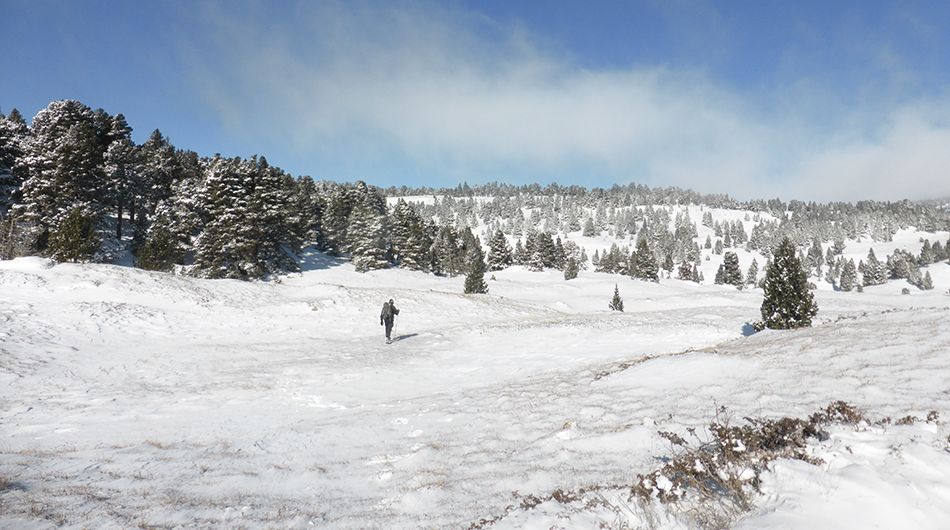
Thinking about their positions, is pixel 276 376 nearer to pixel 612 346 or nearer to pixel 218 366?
pixel 218 366

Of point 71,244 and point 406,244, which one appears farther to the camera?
point 406,244

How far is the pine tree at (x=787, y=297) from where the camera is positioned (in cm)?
1972

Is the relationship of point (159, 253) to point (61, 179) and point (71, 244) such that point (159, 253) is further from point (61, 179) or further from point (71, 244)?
point (71, 244)

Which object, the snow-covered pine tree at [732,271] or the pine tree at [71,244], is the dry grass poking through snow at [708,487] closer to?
the pine tree at [71,244]

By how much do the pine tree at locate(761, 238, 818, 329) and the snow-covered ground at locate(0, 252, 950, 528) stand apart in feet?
6.77

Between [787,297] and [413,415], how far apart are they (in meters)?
17.4

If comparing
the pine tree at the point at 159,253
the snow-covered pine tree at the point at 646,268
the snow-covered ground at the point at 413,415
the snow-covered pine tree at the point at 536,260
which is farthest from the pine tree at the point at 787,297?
the snow-covered pine tree at the point at 536,260

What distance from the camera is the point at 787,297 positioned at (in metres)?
20.0

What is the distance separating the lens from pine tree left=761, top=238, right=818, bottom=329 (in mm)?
19719

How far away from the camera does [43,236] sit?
114ft

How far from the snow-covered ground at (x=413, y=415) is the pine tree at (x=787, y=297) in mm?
2062

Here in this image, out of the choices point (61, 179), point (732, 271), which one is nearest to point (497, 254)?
point (732, 271)

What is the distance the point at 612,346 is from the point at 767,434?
12.9 meters

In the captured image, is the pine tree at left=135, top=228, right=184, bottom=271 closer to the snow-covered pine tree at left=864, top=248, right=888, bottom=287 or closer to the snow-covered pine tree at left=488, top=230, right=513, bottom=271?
the snow-covered pine tree at left=488, top=230, right=513, bottom=271
